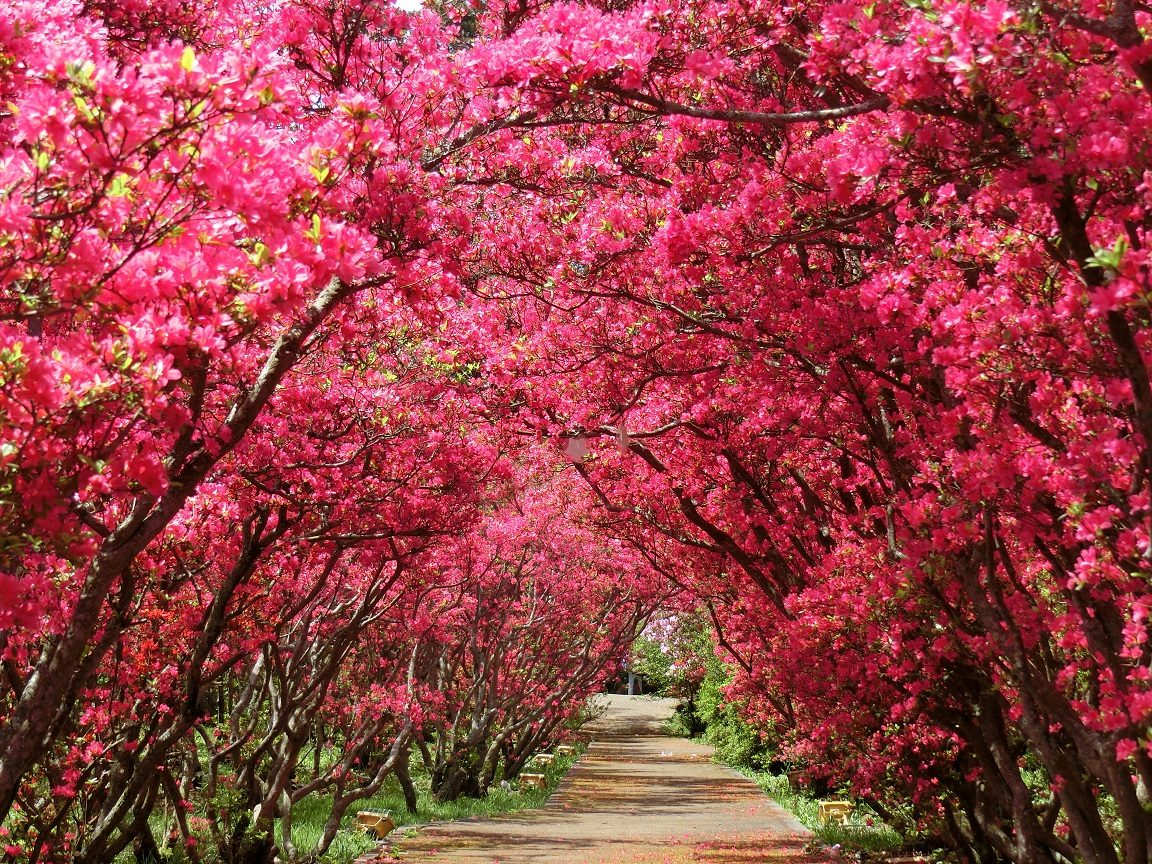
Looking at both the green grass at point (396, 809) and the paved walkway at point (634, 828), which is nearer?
the green grass at point (396, 809)

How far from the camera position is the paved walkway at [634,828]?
12867 millimetres

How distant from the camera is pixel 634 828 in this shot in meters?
15.8

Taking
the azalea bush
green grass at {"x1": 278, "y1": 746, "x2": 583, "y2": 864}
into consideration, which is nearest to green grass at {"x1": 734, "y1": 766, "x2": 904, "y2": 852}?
the azalea bush

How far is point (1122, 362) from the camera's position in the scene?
3814 millimetres

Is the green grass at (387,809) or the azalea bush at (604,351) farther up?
the azalea bush at (604,351)

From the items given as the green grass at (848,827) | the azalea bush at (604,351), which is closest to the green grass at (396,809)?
the azalea bush at (604,351)

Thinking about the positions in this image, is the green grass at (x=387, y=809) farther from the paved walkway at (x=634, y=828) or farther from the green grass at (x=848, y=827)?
the green grass at (x=848, y=827)

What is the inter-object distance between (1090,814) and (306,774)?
16.0 m

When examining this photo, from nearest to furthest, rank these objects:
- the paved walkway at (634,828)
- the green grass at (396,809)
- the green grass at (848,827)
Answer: the green grass at (396,809) < the paved walkway at (634,828) < the green grass at (848,827)

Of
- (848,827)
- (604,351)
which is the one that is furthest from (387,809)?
(604,351)

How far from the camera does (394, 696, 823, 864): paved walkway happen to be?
12.9 meters

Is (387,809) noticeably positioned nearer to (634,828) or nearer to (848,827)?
(634,828)

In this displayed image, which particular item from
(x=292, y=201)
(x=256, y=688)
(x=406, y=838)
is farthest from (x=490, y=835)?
(x=292, y=201)

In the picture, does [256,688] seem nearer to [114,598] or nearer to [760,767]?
[114,598]
